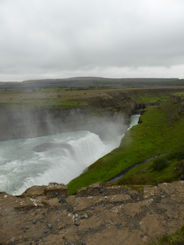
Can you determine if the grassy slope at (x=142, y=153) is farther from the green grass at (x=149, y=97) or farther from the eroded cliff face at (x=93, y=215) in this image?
the green grass at (x=149, y=97)

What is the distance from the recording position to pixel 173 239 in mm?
7902

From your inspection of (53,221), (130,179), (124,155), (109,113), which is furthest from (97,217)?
(109,113)

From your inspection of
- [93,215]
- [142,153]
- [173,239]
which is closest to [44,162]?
[142,153]

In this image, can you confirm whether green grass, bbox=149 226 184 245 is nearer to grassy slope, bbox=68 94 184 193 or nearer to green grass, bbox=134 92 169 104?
grassy slope, bbox=68 94 184 193

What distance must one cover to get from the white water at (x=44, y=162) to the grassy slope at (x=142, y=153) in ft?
16.4

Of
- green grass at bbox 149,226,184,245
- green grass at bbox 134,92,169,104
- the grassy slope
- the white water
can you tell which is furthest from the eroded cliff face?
green grass at bbox 134,92,169,104

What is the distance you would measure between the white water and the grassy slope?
5010 mm

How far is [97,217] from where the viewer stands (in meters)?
10.1

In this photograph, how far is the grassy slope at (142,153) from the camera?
2977 cm

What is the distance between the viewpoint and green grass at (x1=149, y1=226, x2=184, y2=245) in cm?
767

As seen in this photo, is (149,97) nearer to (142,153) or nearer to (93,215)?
(142,153)

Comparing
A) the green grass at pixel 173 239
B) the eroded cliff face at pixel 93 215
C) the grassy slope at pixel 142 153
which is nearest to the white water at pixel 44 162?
the grassy slope at pixel 142 153

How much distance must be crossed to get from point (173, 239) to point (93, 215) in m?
4.37

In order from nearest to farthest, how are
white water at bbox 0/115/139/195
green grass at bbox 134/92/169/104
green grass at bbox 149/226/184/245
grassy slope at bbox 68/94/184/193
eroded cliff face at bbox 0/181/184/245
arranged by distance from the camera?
green grass at bbox 149/226/184/245, eroded cliff face at bbox 0/181/184/245, grassy slope at bbox 68/94/184/193, white water at bbox 0/115/139/195, green grass at bbox 134/92/169/104
